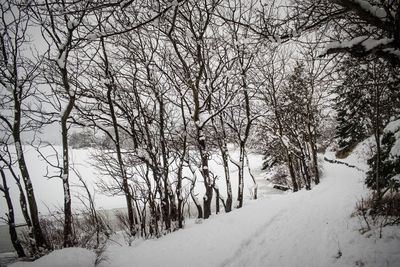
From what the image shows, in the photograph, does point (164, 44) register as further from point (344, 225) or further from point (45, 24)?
point (344, 225)

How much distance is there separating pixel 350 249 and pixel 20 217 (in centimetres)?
2288

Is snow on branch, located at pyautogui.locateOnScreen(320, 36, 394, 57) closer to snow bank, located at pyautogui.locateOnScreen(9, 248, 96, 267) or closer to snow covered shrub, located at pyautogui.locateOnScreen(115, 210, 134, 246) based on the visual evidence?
snow bank, located at pyautogui.locateOnScreen(9, 248, 96, 267)

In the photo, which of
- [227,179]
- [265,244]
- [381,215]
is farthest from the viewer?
[227,179]

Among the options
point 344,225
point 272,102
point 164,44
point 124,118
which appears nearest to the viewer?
point 344,225

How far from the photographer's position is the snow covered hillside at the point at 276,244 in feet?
11.5

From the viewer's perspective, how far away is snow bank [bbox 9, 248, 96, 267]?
147 inches

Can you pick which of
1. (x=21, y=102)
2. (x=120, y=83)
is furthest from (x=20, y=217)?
(x=120, y=83)

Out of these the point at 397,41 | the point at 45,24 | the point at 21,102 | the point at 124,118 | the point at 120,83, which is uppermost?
the point at 45,24

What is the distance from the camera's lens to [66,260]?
12.6ft

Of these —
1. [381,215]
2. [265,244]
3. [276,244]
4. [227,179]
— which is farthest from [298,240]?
[227,179]

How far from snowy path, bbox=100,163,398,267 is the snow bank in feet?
1.73

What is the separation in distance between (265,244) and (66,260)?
3.74 metres

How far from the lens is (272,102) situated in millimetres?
13656

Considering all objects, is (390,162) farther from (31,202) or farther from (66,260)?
(31,202)
